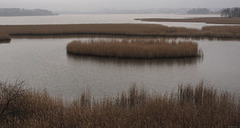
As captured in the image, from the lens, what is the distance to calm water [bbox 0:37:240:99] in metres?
11.1

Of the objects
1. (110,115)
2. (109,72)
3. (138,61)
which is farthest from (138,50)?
(110,115)

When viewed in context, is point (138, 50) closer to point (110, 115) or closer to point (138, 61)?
point (138, 61)

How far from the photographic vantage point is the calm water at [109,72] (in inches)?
438

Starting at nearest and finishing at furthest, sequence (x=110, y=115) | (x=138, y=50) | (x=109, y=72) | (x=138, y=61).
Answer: (x=110, y=115) → (x=109, y=72) → (x=138, y=61) → (x=138, y=50)

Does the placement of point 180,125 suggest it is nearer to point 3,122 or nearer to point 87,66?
point 3,122

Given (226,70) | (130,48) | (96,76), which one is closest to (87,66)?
(96,76)

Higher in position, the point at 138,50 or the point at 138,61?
the point at 138,50

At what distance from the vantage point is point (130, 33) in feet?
106

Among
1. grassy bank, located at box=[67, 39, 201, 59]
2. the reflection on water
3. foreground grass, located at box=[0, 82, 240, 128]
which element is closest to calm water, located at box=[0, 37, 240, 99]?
the reflection on water

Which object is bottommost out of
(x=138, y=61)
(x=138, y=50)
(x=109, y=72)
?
(x=109, y=72)

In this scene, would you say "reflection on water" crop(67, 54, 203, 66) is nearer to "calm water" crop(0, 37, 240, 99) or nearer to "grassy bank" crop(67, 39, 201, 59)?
"calm water" crop(0, 37, 240, 99)

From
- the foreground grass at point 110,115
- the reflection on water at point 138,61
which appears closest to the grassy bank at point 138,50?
the reflection on water at point 138,61

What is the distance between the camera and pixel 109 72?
14.0 m

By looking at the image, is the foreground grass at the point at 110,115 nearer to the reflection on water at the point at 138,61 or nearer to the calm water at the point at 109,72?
the calm water at the point at 109,72
